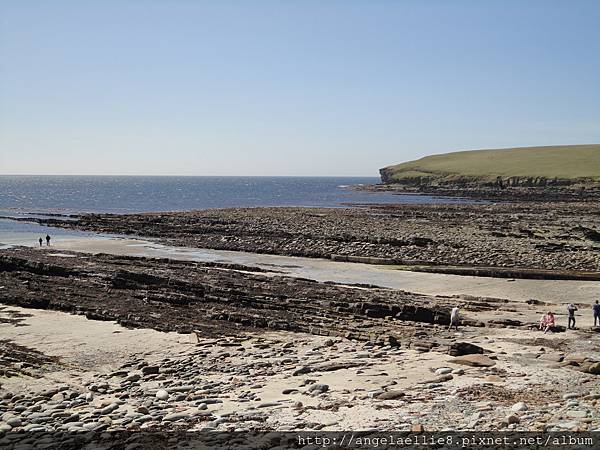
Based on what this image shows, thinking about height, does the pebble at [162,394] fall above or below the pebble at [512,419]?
below

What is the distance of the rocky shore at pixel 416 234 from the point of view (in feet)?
150

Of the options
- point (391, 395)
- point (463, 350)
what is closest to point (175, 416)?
point (391, 395)

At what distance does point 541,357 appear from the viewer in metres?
18.6

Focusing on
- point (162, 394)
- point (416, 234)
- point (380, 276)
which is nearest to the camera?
point (162, 394)

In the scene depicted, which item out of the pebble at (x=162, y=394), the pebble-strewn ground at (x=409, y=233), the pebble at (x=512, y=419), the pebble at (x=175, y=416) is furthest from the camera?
the pebble-strewn ground at (x=409, y=233)

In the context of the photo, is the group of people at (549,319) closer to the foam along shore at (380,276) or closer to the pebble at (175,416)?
the foam along shore at (380,276)

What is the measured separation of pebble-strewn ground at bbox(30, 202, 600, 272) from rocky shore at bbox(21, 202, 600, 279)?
0.24 ft

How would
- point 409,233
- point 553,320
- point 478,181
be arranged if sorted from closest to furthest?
point 553,320, point 409,233, point 478,181

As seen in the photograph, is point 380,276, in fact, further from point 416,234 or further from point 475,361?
point 475,361

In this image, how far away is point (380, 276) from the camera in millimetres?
41969

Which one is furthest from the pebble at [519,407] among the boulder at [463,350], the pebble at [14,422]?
the pebble at [14,422]

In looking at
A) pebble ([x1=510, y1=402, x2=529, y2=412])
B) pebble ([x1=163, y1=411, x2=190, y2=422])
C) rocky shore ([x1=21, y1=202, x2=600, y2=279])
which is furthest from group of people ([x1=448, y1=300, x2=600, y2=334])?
rocky shore ([x1=21, y1=202, x2=600, y2=279])

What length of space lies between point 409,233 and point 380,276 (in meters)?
18.4

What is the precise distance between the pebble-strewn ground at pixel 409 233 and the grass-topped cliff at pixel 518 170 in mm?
51481
